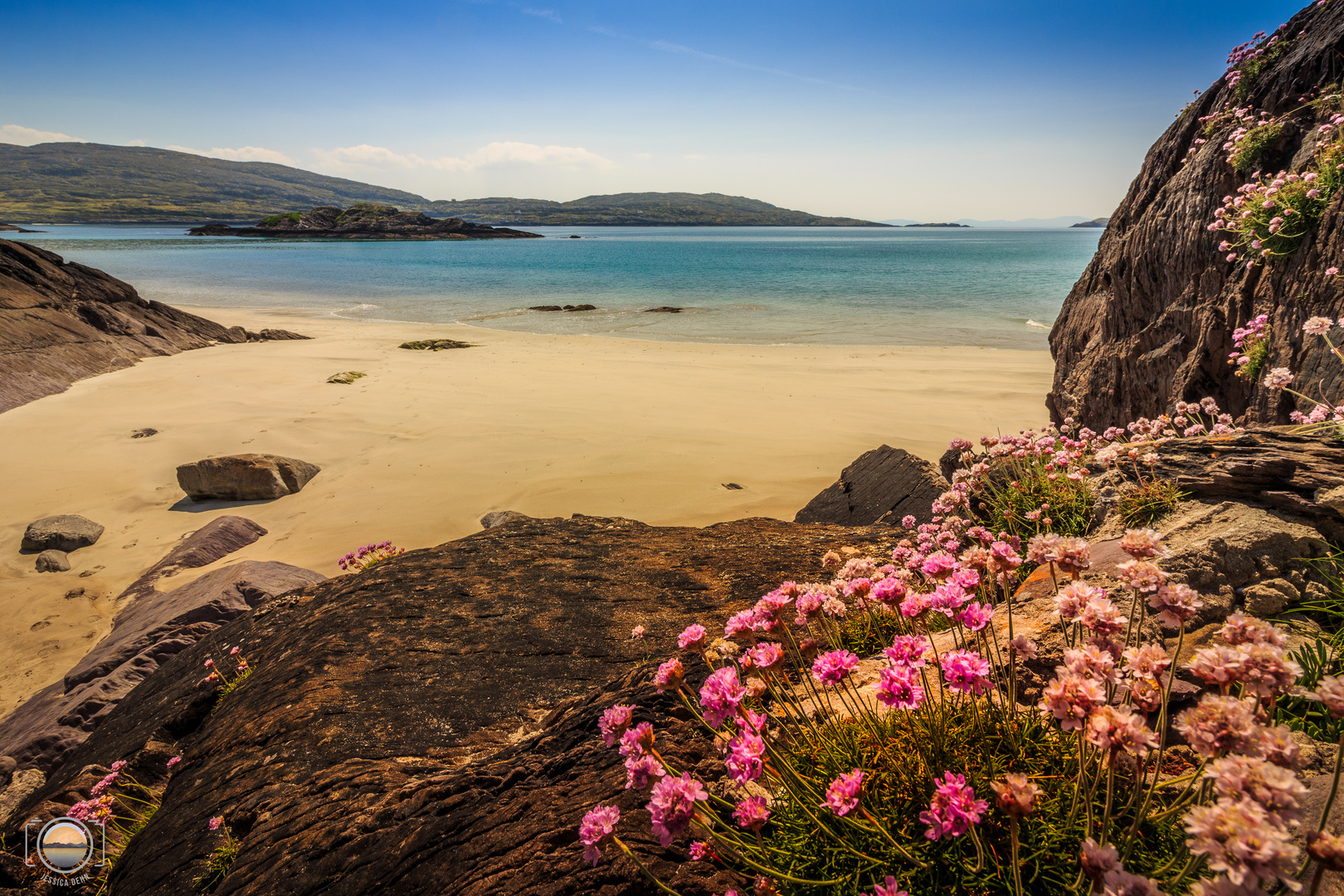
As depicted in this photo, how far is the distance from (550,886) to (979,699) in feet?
5.60

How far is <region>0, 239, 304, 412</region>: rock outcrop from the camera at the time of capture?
14.0 metres

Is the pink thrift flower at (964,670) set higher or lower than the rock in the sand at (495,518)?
higher

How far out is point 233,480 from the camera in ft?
29.2

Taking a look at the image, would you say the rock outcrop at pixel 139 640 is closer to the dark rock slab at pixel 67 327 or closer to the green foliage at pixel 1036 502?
the green foliage at pixel 1036 502

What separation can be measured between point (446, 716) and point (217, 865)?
1.05 metres

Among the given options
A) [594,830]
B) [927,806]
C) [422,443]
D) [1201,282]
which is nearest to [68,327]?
[422,443]

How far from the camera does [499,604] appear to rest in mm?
4367

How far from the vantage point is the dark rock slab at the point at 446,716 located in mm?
2213

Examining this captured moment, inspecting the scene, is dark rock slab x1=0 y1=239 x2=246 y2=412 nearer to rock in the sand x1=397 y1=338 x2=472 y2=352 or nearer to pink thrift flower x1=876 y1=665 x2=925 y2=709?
rock in the sand x1=397 y1=338 x2=472 y2=352

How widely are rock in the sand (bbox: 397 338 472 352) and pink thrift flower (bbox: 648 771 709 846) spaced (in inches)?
827

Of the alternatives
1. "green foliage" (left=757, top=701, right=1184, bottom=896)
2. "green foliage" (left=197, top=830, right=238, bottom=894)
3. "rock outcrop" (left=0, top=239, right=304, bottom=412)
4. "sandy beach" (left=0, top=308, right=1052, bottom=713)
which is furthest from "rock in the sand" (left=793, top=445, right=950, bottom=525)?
"rock outcrop" (left=0, top=239, right=304, bottom=412)

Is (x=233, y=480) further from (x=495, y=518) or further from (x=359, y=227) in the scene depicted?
(x=359, y=227)

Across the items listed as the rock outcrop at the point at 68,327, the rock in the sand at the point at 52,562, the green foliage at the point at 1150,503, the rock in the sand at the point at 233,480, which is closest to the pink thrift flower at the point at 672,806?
the green foliage at the point at 1150,503

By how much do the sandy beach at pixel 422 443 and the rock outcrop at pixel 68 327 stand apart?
2.47ft
